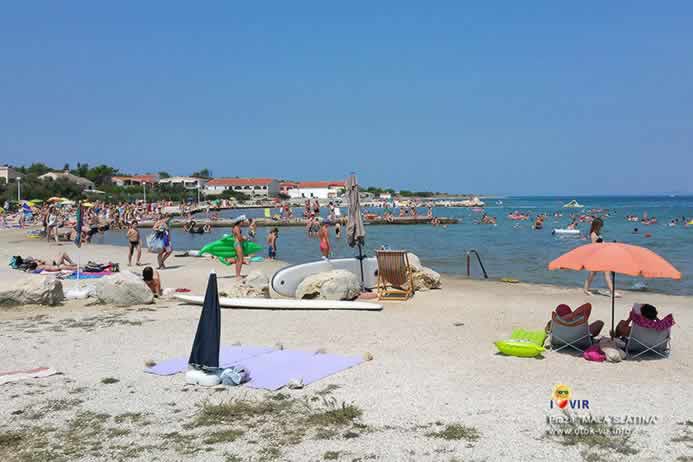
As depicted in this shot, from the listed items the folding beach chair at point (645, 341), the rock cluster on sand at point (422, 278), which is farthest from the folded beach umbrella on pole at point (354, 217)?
the folding beach chair at point (645, 341)

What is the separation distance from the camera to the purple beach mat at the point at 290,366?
20.1 ft

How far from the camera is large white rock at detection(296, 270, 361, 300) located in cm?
1097

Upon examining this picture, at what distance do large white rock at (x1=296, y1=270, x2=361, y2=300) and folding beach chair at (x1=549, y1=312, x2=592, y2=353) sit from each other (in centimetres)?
447

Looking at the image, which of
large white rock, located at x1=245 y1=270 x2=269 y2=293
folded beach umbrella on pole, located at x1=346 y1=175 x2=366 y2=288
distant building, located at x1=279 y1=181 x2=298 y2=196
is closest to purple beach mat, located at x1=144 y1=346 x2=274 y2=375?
large white rock, located at x1=245 y1=270 x2=269 y2=293

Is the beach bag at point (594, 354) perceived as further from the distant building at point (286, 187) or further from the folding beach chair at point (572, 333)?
the distant building at point (286, 187)

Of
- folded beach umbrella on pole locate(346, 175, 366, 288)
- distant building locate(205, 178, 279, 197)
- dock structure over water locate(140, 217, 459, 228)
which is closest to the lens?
folded beach umbrella on pole locate(346, 175, 366, 288)

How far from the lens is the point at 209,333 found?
235 inches

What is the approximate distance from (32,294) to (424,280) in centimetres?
740

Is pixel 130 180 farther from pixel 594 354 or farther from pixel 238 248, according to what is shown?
pixel 594 354

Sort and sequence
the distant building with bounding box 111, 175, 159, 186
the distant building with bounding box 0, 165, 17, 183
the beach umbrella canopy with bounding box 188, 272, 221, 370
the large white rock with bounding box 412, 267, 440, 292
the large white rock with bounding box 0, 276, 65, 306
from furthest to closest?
the distant building with bounding box 111, 175, 159, 186 → the distant building with bounding box 0, 165, 17, 183 → the large white rock with bounding box 412, 267, 440, 292 → the large white rock with bounding box 0, 276, 65, 306 → the beach umbrella canopy with bounding box 188, 272, 221, 370

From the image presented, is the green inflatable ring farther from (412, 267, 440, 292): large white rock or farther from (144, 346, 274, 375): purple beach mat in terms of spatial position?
(412, 267, 440, 292): large white rock

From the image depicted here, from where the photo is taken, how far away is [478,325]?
901 cm

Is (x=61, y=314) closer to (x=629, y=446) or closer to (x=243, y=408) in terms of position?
(x=243, y=408)

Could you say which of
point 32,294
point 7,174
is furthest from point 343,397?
point 7,174
